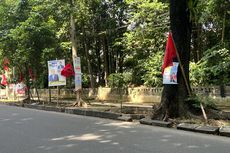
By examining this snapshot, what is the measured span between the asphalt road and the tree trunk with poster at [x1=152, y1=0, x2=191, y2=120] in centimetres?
110

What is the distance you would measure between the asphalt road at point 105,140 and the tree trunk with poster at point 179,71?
110cm

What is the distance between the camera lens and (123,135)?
9.59m

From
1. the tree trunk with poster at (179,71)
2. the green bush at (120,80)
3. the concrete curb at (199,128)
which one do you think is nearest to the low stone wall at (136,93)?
the green bush at (120,80)

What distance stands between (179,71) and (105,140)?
177 inches

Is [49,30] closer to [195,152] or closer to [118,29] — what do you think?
[118,29]

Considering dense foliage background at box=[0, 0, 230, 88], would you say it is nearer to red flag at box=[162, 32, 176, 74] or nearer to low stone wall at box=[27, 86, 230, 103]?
low stone wall at box=[27, 86, 230, 103]

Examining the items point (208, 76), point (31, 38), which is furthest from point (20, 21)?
point (208, 76)

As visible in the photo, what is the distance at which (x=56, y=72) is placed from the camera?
64.8 ft

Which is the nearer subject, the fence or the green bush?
the fence

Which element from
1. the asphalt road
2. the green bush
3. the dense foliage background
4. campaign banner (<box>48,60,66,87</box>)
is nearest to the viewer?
the asphalt road

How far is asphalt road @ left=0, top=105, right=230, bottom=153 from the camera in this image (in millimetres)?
7746

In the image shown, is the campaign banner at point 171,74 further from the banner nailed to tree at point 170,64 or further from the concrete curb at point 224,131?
the concrete curb at point 224,131

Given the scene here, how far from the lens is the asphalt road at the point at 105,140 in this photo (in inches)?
305

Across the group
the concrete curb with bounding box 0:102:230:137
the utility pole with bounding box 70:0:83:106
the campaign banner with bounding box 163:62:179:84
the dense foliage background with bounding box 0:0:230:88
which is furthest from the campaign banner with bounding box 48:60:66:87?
the campaign banner with bounding box 163:62:179:84
